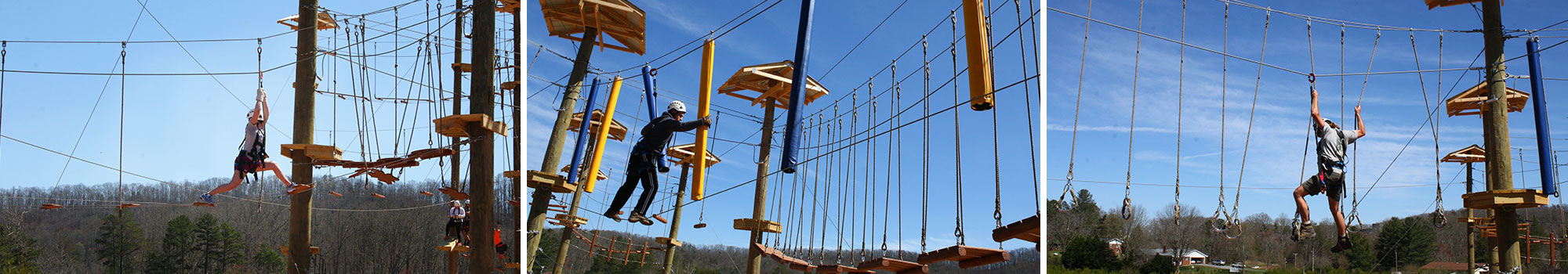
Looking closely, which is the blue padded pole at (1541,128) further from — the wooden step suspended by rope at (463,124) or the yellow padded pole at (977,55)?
the wooden step suspended by rope at (463,124)

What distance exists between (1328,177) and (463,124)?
18.8 ft

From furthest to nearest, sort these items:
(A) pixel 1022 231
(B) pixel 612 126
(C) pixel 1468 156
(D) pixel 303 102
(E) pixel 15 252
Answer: (E) pixel 15 252 → (B) pixel 612 126 → (C) pixel 1468 156 → (D) pixel 303 102 → (A) pixel 1022 231

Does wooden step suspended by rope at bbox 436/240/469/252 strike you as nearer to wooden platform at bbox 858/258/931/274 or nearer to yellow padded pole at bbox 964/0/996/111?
wooden platform at bbox 858/258/931/274

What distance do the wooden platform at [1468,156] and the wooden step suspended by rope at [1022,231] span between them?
950 cm

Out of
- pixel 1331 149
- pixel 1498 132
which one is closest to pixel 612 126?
pixel 1331 149

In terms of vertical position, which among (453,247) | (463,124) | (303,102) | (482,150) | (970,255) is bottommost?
(453,247)

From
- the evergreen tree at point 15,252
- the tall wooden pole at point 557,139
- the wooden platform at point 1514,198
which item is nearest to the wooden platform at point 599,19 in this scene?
the tall wooden pole at point 557,139

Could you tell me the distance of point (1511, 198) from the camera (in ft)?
23.7

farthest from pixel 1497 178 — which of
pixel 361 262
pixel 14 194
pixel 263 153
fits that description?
pixel 361 262

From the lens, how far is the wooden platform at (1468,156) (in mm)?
10312

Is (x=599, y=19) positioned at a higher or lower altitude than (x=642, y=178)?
higher

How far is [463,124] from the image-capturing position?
5.69m

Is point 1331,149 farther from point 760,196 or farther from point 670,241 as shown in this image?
point 670,241

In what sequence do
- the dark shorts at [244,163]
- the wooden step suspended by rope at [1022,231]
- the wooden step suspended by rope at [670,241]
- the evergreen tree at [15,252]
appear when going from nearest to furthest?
the wooden step suspended by rope at [1022,231] → the dark shorts at [244,163] → the wooden step suspended by rope at [670,241] → the evergreen tree at [15,252]
